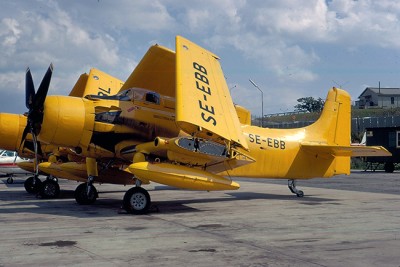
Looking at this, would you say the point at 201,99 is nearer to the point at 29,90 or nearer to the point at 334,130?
the point at 29,90

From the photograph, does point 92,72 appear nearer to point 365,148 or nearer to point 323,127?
point 323,127

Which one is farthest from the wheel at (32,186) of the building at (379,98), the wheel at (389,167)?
the building at (379,98)

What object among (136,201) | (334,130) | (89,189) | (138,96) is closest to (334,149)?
(334,130)

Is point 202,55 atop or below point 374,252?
atop

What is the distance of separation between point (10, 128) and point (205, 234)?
1127 centimetres

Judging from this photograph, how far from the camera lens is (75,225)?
9852mm

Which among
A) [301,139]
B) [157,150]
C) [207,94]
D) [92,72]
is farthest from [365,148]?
[92,72]

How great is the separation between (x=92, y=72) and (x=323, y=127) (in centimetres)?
887

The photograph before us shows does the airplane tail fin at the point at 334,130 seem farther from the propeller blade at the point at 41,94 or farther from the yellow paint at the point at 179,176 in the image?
the propeller blade at the point at 41,94

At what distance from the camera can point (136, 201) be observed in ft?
38.6

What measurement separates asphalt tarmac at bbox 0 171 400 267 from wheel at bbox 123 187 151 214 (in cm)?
30

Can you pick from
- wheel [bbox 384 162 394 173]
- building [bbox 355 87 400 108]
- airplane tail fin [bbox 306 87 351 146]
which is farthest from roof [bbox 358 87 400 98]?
airplane tail fin [bbox 306 87 351 146]

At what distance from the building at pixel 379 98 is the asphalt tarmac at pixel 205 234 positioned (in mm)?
112090

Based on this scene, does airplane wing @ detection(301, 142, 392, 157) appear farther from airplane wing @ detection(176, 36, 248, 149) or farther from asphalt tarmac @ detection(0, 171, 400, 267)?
airplane wing @ detection(176, 36, 248, 149)
